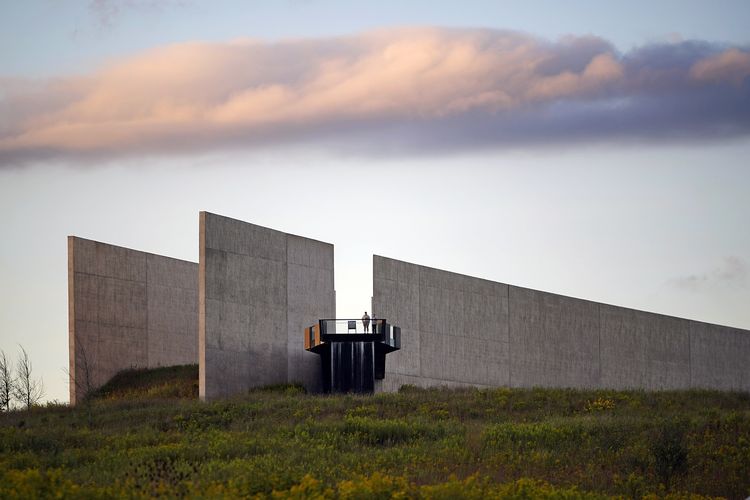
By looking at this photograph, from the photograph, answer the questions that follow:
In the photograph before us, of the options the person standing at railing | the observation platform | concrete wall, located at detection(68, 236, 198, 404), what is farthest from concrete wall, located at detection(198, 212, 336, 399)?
concrete wall, located at detection(68, 236, 198, 404)

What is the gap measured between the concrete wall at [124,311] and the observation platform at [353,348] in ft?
28.8

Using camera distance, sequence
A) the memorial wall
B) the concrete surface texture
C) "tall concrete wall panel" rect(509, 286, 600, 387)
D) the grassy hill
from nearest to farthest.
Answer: the grassy hill, the memorial wall, the concrete surface texture, "tall concrete wall panel" rect(509, 286, 600, 387)

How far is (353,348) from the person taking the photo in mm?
45250

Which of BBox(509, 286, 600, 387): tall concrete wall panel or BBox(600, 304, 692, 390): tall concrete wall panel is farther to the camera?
BBox(600, 304, 692, 390): tall concrete wall panel

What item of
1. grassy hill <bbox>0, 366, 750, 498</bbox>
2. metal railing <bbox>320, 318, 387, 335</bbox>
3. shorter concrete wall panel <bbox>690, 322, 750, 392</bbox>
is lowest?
grassy hill <bbox>0, 366, 750, 498</bbox>

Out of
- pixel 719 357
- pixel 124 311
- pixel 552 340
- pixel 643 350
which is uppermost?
pixel 124 311

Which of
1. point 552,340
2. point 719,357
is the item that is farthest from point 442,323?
point 719,357

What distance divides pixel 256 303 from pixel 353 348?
391 cm

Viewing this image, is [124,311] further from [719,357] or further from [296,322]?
[719,357]

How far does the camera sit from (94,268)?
162 feet

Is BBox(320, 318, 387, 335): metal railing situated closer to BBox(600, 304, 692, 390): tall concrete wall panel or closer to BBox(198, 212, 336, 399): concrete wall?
BBox(198, 212, 336, 399): concrete wall

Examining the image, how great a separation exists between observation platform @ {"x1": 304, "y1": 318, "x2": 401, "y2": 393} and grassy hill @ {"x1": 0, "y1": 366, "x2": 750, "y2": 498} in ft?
10.9

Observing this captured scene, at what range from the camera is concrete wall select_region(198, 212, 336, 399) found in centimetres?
4334

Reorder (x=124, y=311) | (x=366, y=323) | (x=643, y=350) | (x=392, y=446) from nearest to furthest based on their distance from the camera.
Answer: (x=392, y=446) < (x=366, y=323) < (x=124, y=311) < (x=643, y=350)
